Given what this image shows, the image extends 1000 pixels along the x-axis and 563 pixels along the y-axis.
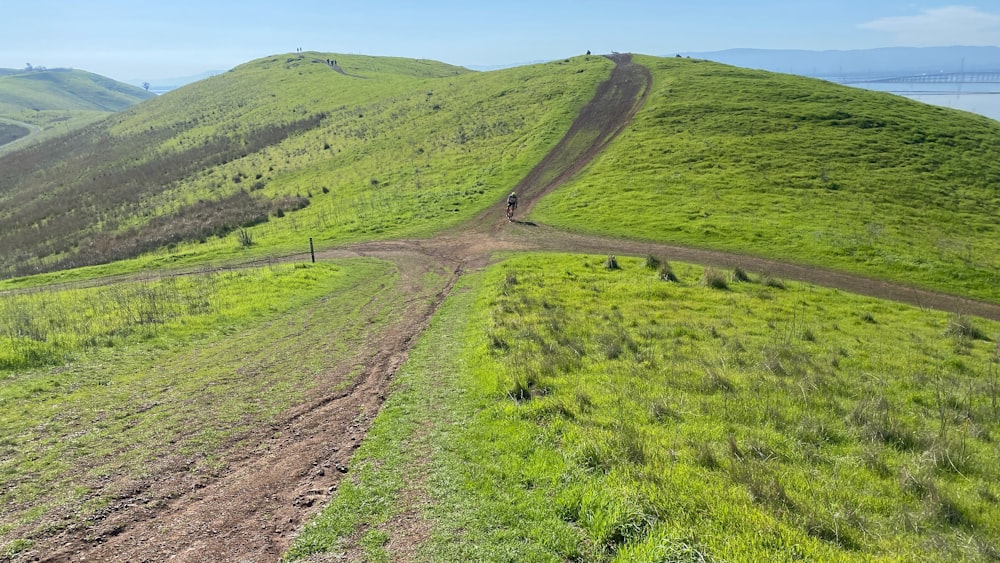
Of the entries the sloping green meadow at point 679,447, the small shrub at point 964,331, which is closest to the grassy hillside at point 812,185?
the small shrub at point 964,331

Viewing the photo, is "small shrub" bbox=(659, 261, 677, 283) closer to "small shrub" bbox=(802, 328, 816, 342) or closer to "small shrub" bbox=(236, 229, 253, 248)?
"small shrub" bbox=(802, 328, 816, 342)

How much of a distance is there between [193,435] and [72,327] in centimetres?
1256

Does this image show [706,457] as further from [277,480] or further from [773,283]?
[773,283]

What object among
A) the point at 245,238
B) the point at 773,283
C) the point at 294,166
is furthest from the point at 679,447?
the point at 294,166

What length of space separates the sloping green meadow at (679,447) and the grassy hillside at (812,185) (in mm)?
13179

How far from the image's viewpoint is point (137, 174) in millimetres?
73750

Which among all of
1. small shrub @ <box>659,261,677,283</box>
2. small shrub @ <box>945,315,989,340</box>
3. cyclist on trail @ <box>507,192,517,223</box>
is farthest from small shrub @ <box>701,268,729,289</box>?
cyclist on trail @ <box>507,192,517,223</box>

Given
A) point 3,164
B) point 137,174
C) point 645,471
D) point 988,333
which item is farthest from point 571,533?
point 3,164

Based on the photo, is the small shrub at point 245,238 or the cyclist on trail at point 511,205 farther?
the small shrub at point 245,238

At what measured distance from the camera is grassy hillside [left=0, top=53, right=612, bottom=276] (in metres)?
43.4

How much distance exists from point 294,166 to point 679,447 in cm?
6664

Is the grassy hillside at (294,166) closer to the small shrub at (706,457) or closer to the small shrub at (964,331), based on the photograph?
the small shrub at (964,331)

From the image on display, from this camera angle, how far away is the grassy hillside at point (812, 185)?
98.8ft

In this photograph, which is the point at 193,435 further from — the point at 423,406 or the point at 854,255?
the point at 854,255
